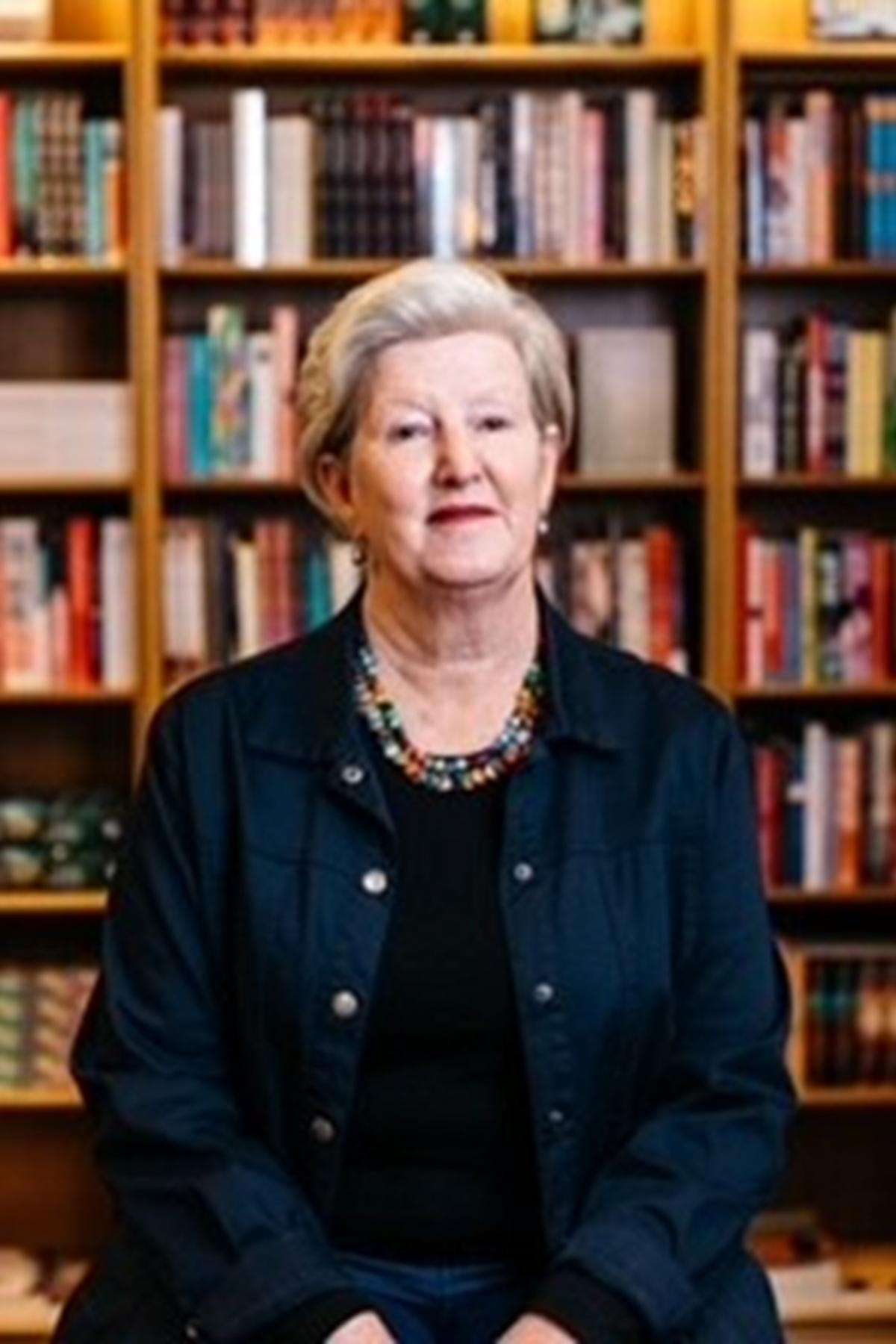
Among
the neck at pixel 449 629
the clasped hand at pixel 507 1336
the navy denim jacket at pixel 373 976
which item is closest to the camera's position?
the clasped hand at pixel 507 1336

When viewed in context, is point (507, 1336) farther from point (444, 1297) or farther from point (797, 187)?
point (797, 187)

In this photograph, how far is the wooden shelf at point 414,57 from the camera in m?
3.89

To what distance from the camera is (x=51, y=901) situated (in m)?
3.94

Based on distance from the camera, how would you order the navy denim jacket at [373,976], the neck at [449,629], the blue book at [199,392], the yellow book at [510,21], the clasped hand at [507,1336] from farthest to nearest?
1. the yellow book at [510,21]
2. the blue book at [199,392]
3. the neck at [449,629]
4. the navy denim jacket at [373,976]
5. the clasped hand at [507,1336]

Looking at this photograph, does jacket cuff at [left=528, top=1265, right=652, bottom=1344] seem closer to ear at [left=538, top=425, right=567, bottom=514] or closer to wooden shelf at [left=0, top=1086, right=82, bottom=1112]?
ear at [left=538, top=425, right=567, bottom=514]

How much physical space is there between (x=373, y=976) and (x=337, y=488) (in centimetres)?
45

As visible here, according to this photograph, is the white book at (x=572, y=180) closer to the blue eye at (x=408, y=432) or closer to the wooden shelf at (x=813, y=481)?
the wooden shelf at (x=813, y=481)

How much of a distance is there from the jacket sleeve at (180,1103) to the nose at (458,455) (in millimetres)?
313

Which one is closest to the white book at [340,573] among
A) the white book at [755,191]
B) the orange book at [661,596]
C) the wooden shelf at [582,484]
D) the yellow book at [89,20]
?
the wooden shelf at [582,484]

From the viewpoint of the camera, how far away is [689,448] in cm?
404

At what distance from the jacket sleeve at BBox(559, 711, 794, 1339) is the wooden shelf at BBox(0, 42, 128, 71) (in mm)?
2081

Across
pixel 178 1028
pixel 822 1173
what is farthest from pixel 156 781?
pixel 822 1173

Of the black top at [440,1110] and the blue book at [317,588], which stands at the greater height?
the blue book at [317,588]

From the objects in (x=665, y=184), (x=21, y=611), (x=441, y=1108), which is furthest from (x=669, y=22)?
(x=441, y=1108)
